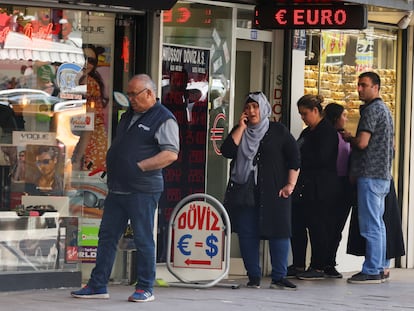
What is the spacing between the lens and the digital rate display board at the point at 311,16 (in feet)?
38.8

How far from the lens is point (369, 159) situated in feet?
39.1

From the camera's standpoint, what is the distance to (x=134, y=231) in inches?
386

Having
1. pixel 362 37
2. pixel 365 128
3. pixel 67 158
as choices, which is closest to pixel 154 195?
pixel 67 158

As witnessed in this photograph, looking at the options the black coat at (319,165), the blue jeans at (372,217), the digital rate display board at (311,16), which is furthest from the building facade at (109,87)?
the blue jeans at (372,217)

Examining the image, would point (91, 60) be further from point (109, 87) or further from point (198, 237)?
point (198, 237)

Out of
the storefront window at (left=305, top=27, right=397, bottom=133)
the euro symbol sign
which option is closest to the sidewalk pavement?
the storefront window at (left=305, top=27, right=397, bottom=133)

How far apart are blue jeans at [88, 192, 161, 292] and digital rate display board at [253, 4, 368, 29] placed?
2.94 metres

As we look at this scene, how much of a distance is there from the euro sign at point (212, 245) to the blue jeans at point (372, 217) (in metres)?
1.66

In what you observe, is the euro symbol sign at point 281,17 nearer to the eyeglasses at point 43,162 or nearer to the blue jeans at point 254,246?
the blue jeans at point 254,246

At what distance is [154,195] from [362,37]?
492cm

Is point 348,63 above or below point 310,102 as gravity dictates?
above

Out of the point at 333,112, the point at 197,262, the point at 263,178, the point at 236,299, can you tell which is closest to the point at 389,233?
the point at 333,112

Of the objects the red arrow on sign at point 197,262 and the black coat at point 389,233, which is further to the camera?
the black coat at point 389,233

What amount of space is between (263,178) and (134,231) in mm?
1781
